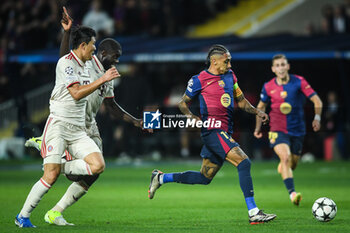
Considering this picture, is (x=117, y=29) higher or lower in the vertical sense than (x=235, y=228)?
higher

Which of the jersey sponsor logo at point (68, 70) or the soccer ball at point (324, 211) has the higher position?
the jersey sponsor logo at point (68, 70)

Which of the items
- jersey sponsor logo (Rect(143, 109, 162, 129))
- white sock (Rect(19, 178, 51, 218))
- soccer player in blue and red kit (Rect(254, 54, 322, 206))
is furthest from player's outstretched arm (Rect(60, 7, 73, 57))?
soccer player in blue and red kit (Rect(254, 54, 322, 206))

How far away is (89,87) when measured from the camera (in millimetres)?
8422

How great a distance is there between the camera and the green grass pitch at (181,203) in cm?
886

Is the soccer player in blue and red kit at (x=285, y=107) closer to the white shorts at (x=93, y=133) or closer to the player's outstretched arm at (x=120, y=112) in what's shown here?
the player's outstretched arm at (x=120, y=112)

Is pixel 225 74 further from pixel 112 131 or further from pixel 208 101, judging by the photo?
pixel 112 131

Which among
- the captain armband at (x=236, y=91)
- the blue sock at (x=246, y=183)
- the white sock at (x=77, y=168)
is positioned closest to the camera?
the white sock at (x=77, y=168)

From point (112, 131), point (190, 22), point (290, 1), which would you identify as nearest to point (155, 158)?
point (112, 131)

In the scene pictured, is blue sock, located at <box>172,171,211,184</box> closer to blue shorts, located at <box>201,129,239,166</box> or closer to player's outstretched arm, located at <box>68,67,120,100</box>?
blue shorts, located at <box>201,129,239,166</box>

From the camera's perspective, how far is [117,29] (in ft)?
78.3

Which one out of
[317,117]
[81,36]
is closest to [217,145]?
[81,36]


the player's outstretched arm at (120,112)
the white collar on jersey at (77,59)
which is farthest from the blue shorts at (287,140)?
the white collar on jersey at (77,59)

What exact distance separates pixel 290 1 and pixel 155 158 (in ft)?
26.1

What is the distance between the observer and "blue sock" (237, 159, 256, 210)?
29.5 ft
